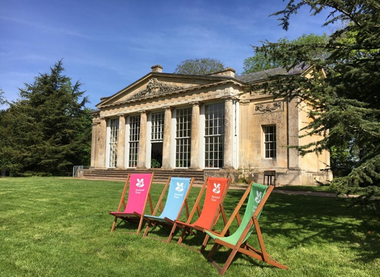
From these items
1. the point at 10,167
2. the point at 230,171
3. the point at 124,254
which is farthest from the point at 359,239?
the point at 10,167

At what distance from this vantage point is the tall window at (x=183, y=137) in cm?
2341

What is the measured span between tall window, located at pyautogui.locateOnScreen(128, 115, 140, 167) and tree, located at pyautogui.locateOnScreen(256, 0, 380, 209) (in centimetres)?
2066

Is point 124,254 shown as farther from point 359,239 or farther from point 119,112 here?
point 119,112

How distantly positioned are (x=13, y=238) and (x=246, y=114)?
17.7m

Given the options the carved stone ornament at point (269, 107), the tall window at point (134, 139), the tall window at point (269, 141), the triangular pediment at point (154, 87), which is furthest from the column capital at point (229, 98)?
the tall window at point (134, 139)

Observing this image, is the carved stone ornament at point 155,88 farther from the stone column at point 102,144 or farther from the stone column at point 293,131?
the stone column at point 293,131

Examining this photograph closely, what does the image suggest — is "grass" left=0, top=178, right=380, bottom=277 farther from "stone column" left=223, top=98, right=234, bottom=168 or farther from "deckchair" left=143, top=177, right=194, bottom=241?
"stone column" left=223, top=98, right=234, bottom=168

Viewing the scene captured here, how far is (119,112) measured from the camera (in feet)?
92.1

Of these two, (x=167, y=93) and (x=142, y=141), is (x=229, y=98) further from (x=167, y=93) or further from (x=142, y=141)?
(x=142, y=141)

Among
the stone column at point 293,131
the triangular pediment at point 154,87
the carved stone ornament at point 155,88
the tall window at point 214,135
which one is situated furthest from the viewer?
the carved stone ornament at point 155,88

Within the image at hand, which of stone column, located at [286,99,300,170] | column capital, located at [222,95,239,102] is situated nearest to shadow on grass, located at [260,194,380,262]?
stone column, located at [286,99,300,170]

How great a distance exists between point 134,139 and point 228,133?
10.5 meters

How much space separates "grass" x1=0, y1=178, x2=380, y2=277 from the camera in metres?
4.25

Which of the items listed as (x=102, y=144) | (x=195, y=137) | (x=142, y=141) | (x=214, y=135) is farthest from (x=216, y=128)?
(x=102, y=144)
